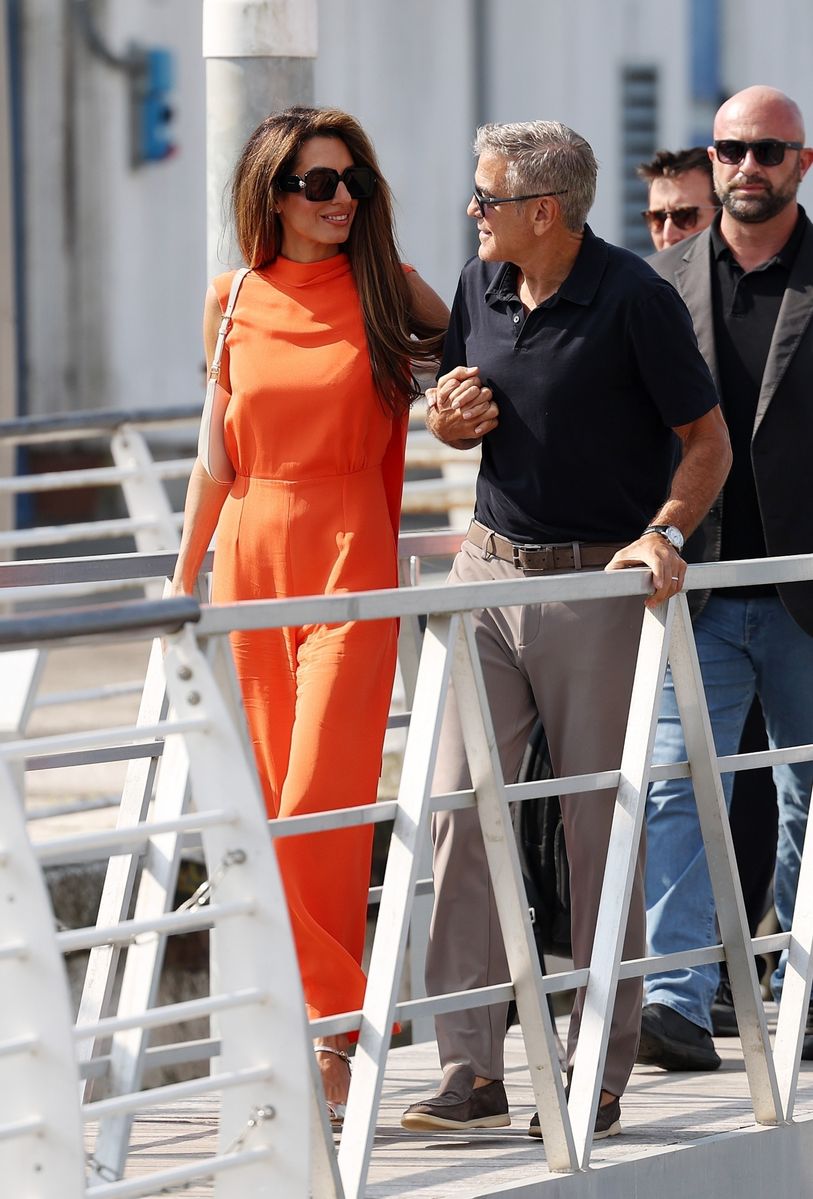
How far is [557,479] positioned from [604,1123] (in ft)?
3.91

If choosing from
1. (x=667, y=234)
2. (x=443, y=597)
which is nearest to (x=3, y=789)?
(x=443, y=597)

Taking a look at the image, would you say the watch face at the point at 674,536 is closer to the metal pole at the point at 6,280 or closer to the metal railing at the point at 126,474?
the metal railing at the point at 126,474

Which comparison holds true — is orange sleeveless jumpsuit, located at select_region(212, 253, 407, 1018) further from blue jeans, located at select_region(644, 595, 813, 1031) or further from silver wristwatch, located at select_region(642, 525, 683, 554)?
blue jeans, located at select_region(644, 595, 813, 1031)

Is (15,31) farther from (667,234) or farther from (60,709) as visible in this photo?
(667,234)

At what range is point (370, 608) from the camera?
3.40 meters

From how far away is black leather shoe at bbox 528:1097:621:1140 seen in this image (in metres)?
4.04

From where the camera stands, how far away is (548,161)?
403 centimetres

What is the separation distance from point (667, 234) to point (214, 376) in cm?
226

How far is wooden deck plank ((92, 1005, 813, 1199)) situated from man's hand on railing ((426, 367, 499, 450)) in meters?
1.31

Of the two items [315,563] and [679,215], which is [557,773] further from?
[679,215]

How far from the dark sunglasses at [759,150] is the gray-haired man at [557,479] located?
2.43 ft

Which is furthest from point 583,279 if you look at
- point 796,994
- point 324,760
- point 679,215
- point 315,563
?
point 679,215

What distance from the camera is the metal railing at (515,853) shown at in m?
3.35

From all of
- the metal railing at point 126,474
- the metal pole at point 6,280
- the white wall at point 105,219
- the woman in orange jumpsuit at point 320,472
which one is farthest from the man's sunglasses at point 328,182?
the white wall at point 105,219
